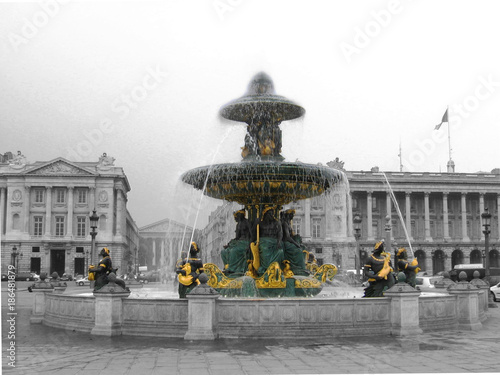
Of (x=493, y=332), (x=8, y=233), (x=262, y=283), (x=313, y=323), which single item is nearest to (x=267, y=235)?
(x=262, y=283)

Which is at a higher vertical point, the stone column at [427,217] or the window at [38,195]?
the window at [38,195]

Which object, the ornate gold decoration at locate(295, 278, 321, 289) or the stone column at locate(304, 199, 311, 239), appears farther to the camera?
the stone column at locate(304, 199, 311, 239)

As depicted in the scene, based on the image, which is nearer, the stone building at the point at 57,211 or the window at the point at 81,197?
the stone building at the point at 57,211

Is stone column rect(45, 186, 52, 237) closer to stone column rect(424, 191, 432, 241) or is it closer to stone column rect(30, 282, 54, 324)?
stone column rect(424, 191, 432, 241)

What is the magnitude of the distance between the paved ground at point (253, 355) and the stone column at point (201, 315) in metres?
0.25

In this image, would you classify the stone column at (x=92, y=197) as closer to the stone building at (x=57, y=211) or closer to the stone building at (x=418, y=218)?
the stone building at (x=57, y=211)

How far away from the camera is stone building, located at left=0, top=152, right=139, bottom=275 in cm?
7788

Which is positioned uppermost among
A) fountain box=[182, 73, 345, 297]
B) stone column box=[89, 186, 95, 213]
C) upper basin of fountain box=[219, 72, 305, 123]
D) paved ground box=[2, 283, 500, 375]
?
stone column box=[89, 186, 95, 213]

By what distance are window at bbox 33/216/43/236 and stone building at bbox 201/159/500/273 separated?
3244 centimetres

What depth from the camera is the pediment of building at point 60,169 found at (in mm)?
78938

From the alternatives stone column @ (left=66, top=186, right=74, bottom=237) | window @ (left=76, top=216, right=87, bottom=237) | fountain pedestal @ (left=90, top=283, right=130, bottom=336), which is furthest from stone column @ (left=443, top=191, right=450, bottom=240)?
fountain pedestal @ (left=90, top=283, right=130, bottom=336)

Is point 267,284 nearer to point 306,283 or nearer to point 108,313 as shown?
point 306,283

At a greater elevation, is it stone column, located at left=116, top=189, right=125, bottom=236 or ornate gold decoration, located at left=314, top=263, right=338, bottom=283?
stone column, located at left=116, top=189, right=125, bottom=236

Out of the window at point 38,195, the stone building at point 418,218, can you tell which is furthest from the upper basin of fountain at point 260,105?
the window at point 38,195
